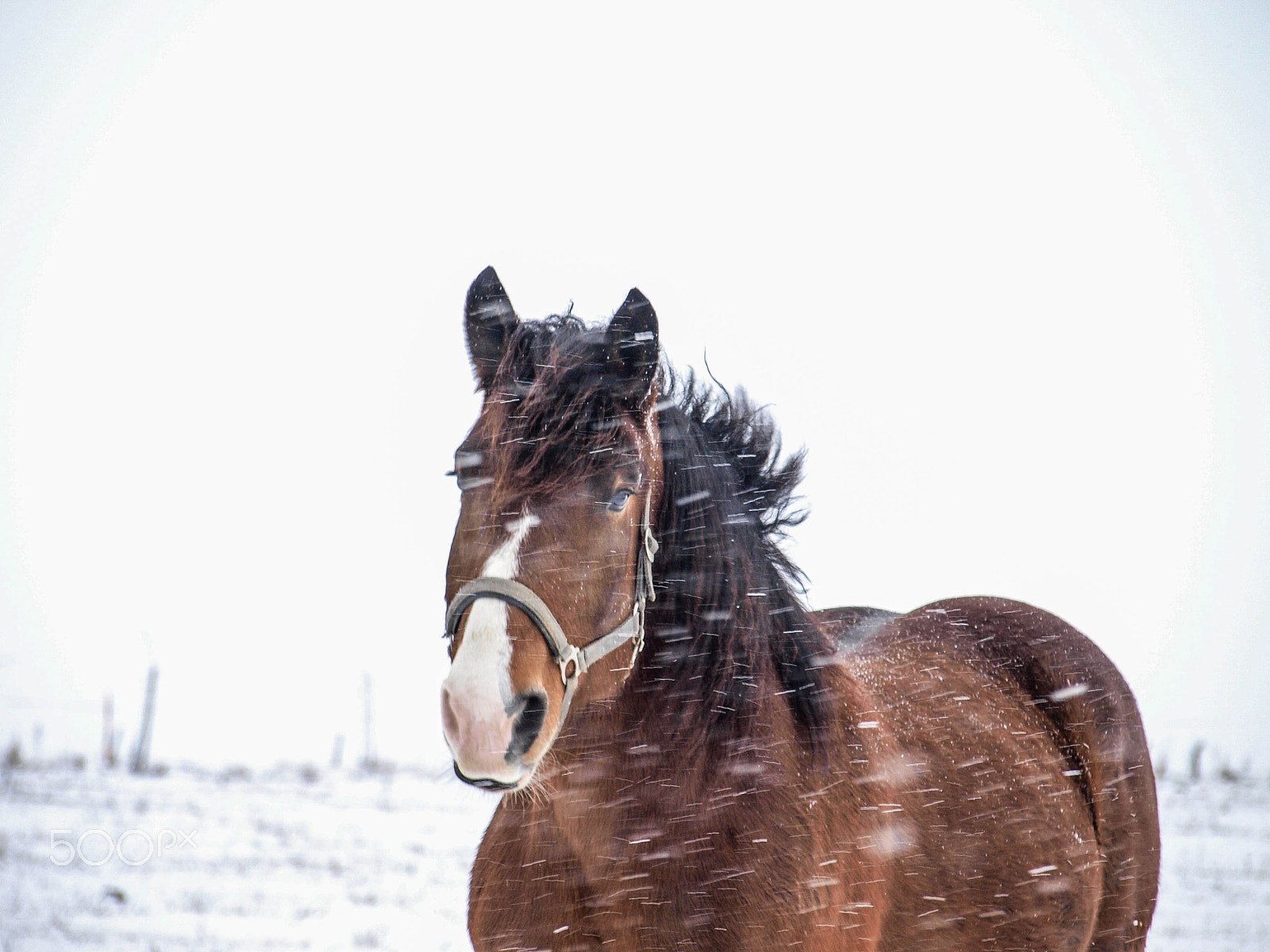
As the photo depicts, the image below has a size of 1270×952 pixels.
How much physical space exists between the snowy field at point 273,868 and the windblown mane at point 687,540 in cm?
61

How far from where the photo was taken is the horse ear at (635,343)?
1.96 m

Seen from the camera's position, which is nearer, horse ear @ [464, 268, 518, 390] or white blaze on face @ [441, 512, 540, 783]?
white blaze on face @ [441, 512, 540, 783]

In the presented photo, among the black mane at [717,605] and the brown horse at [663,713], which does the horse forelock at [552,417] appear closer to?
the brown horse at [663,713]

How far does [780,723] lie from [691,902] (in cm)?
50

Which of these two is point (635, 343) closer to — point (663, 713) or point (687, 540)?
point (687, 540)

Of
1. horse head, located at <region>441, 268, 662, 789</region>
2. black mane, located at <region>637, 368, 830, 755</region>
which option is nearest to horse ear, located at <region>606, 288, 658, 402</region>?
horse head, located at <region>441, 268, 662, 789</region>

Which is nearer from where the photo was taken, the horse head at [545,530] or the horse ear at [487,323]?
the horse head at [545,530]

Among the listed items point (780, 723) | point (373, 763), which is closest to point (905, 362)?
point (373, 763)

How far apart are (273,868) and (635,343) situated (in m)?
6.14

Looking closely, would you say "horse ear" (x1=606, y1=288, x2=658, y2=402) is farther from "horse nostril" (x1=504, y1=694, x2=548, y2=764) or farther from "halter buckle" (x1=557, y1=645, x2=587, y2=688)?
"horse nostril" (x1=504, y1=694, x2=548, y2=764)

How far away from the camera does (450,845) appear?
24.9ft

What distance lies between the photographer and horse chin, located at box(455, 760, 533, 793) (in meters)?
1.50

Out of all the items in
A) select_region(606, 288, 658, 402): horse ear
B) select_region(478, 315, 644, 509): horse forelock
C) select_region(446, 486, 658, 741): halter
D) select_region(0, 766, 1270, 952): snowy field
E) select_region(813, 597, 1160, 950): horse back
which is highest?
select_region(606, 288, 658, 402): horse ear

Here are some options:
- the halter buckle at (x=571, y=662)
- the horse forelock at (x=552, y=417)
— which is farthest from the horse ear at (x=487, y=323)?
the halter buckle at (x=571, y=662)
